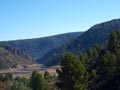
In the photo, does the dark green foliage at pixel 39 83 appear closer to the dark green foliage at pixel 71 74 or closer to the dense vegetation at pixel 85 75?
the dense vegetation at pixel 85 75

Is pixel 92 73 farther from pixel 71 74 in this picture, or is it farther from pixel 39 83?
pixel 71 74

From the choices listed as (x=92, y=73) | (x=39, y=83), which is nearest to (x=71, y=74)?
(x=39, y=83)

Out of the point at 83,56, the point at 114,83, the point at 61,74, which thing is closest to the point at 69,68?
the point at 61,74

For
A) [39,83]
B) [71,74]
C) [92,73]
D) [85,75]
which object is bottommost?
[39,83]

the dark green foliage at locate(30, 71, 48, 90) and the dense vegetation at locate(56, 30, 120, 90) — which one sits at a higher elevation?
the dense vegetation at locate(56, 30, 120, 90)

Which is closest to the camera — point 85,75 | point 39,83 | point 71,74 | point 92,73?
point 71,74

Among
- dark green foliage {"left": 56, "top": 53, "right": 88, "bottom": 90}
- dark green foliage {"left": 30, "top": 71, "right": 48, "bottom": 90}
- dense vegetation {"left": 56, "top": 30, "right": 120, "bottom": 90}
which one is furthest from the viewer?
dark green foliage {"left": 30, "top": 71, "right": 48, "bottom": 90}

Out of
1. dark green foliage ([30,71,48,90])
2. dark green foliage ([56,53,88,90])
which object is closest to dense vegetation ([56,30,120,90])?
dark green foliage ([56,53,88,90])

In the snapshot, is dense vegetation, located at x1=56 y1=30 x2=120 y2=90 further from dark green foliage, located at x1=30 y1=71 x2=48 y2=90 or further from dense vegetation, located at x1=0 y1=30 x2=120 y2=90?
dark green foliage, located at x1=30 y1=71 x2=48 y2=90

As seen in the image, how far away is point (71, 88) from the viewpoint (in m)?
63.4

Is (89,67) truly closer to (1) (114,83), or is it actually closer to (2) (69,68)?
(1) (114,83)

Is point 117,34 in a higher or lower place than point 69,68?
higher

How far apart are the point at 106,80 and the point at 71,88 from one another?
880 inches

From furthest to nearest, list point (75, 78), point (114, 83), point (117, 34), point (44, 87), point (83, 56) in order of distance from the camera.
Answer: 1. point (83, 56)
2. point (117, 34)
3. point (44, 87)
4. point (114, 83)
5. point (75, 78)
